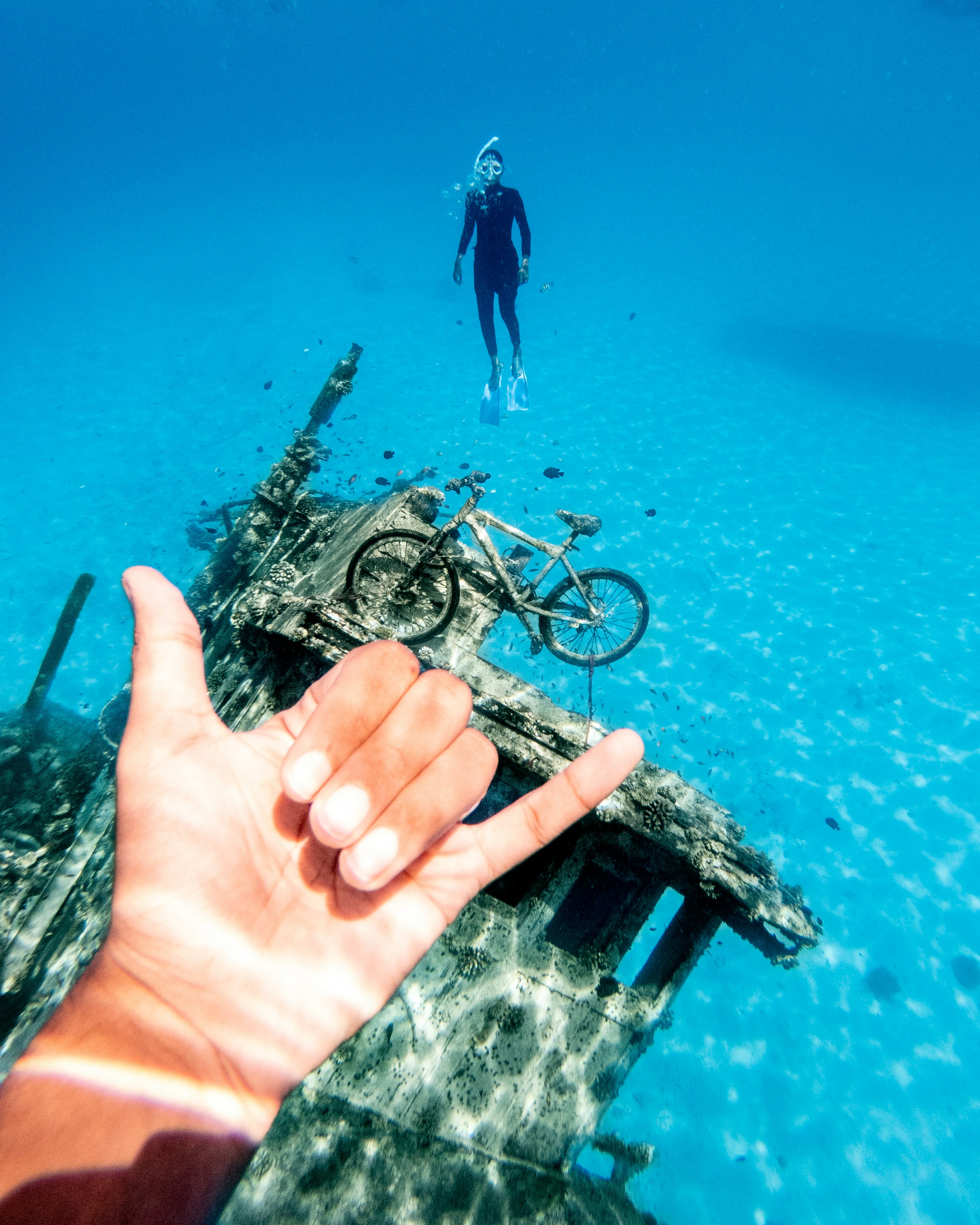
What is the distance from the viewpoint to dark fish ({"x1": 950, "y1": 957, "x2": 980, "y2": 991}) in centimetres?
808

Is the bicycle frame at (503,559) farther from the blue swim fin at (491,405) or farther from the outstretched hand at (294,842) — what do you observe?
the blue swim fin at (491,405)

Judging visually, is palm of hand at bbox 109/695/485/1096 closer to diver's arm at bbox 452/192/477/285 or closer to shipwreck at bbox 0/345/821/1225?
shipwreck at bbox 0/345/821/1225

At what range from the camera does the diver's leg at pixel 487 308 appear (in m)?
11.8

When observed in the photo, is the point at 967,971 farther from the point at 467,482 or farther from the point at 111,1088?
the point at 111,1088

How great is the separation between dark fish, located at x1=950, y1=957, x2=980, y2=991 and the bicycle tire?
10546 millimetres

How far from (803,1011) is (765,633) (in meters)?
7.89

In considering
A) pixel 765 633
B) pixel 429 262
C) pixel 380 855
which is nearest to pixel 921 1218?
pixel 765 633

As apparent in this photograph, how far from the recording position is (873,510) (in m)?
19.3

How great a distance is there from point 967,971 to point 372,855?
11.9 m

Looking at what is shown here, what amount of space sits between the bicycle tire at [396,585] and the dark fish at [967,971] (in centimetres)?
1055

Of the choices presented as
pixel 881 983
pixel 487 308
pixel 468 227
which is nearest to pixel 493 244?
pixel 468 227

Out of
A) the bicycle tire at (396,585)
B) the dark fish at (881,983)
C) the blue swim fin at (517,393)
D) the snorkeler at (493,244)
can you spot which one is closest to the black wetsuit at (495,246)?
the snorkeler at (493,244)

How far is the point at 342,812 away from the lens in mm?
1615

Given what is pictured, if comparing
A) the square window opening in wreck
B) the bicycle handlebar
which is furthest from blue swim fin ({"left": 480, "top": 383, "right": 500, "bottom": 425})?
the square window opening in wreck
